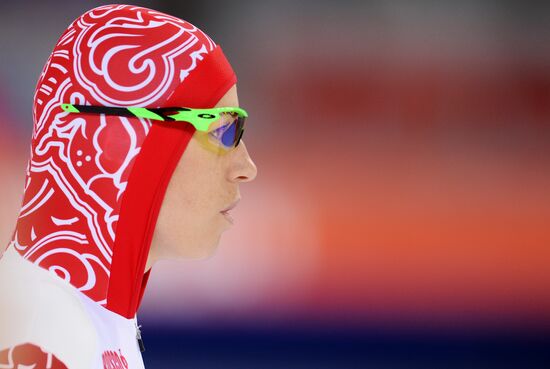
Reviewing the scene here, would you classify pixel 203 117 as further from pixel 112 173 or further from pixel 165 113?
pixel 112 173

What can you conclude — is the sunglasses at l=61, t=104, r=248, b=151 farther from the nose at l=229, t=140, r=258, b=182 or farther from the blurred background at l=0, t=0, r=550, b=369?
the blurred background at l=0, t=0, r=550, b=369

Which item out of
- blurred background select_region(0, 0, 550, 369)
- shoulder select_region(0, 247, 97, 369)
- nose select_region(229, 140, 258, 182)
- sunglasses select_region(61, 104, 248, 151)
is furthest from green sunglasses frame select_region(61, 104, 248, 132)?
blurred background select_region(0, 0, 550, 369)

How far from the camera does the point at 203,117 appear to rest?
5.56 ft

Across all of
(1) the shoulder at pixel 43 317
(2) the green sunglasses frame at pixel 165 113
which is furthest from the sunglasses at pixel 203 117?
(1) the shoulder at pixel 43 317

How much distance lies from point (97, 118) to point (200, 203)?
0.29 m

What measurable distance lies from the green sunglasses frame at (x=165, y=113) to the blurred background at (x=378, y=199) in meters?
2.35

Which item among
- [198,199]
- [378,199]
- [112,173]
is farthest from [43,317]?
[378,199]

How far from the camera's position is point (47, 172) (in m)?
1.64

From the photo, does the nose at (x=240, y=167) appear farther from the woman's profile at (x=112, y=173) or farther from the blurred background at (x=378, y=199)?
the blurred background at (x=378, y=199)

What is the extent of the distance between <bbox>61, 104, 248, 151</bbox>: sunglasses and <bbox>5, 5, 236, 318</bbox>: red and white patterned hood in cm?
2

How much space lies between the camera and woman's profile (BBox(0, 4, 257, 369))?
1574 mm

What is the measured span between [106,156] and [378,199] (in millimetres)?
2827

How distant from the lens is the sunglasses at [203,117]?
1.63m

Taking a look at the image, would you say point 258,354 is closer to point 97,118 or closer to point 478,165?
point 478,165
